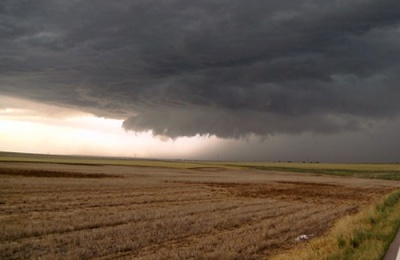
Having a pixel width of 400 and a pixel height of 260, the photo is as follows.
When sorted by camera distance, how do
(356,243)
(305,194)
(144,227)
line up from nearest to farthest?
(356,243) < (144,227) < (305,194)

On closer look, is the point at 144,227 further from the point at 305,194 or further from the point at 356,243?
the point at 305,194

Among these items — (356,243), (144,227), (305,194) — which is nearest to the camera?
(356,243)

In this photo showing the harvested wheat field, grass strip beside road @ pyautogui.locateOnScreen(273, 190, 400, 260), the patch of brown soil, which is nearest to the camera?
grass strip beside road @ pyautogui.locateOnScreen(273, 190, 400, 260)

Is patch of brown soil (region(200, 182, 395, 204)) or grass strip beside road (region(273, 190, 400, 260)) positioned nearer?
grass strip beside road (region(273, 190, 400, 260))

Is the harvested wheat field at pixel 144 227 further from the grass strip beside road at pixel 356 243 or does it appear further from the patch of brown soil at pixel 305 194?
the patch of brown soil at pixel 305 194

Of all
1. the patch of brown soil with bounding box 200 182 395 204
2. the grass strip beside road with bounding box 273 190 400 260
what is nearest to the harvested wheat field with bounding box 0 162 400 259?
the grass strip beside road with bounding box 273 190 400 260

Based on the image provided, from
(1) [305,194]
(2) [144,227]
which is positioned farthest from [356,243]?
(1) [305,194]

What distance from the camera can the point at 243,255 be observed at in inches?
571

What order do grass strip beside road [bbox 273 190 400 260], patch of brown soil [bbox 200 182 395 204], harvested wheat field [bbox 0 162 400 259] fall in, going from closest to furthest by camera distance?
1. grass strip beside road [bbox 273 190 400 260]
2. harvested wheat field [bbox 0 162 400 259]
3. patch of brown soil [bbox 200 182 395 204]

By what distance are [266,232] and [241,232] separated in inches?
43.3

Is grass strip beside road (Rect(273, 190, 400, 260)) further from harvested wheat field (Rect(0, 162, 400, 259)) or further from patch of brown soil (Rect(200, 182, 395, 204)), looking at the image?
patch of brown soil (Rect(200, 182, 395, 204))

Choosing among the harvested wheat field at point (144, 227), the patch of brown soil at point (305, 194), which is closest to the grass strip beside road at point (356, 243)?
the harvested wheat field at point (144, 227)

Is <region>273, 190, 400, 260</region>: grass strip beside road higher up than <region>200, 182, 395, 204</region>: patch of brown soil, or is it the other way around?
<region>273, 190, 400, 260</region>: grass strip beside road

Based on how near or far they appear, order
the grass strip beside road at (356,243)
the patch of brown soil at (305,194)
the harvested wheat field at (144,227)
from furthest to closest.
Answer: the patch of brown soil at (305,194)
the harvested wheat field at (144,227)
the grass strip beside road at (356,243)
